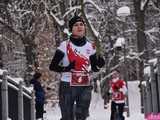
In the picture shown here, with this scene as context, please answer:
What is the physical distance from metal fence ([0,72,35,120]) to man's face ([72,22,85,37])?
373cm

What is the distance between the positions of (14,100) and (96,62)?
17.6 feet

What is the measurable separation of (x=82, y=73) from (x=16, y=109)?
17.6ft

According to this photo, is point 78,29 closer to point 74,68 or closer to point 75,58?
point 75,58

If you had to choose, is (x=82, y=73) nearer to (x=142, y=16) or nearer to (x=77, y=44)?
(x=77, y=44)

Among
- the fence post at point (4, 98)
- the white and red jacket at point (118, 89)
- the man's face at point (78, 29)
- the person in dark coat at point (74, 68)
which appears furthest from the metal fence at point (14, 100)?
the man's face at point (78, 29)

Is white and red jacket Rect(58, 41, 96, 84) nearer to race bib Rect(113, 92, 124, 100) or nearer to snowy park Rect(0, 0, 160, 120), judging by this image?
snowy park Rect(0, 0, 160, 120)

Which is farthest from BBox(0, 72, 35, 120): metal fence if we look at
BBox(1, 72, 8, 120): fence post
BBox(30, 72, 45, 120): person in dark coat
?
BBox(30, 72, 45, 120): person in dark coat

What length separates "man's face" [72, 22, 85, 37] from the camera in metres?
7.91

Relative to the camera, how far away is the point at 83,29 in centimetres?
796

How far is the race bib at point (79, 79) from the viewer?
26.1 feet

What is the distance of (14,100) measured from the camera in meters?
13.1

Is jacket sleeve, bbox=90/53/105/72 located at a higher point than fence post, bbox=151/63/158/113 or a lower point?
higher

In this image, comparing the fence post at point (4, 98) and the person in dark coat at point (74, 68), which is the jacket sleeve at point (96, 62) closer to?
the person in dark coat at point (74, 68)

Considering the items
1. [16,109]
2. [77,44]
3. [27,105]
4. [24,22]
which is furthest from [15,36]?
[77,44]
